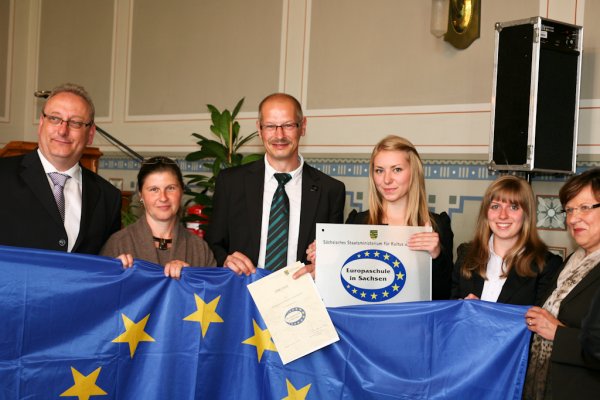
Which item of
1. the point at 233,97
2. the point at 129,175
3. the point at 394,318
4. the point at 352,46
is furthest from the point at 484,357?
the point at 129,175

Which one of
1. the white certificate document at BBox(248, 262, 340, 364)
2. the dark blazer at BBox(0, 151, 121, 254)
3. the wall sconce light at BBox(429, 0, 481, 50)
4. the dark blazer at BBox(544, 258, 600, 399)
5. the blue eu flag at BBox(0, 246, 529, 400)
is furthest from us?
the wall sconce light at BBox(429, 0, 481, 50)

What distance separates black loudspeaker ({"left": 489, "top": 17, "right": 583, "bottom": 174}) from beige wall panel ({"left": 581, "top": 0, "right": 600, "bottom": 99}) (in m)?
0.30

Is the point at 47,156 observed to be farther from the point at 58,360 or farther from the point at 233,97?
the point at 233,97

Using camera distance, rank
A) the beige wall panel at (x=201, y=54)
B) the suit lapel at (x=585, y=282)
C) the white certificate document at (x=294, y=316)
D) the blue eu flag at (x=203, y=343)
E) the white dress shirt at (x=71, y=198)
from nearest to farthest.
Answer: the suit lapel at (x=585, y=282)
the blue eu flag at (x=203, y=343)
the white certificate document at (x=294, y=316)
the white dress shirt at (x=71, y=198)
the beige wall panel at (x=201, y=54)

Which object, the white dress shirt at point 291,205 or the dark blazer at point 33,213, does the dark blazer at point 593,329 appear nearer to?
the white dress shirt at point 291,205

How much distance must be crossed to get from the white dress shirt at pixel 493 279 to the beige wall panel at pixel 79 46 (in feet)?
16.1

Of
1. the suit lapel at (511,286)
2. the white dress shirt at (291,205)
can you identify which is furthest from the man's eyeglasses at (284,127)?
the suit lapel at (511,286)

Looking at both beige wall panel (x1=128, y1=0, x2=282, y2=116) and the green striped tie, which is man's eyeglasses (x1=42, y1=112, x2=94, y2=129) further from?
beige wall panel (x1=128, y1=0, x2=282, y2=116)

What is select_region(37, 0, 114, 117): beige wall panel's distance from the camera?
7.18 m

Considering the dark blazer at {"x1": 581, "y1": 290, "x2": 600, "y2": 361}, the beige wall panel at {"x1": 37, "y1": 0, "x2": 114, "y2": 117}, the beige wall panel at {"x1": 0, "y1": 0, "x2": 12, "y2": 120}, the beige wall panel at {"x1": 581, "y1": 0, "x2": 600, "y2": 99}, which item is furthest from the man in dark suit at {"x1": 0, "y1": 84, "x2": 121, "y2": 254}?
the beige wall panel at {"x1": 0, "y1": 0, "x2": 12, "y2": 120}

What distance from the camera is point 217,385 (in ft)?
9.55

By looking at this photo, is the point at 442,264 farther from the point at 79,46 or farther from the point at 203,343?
the point at 79,46

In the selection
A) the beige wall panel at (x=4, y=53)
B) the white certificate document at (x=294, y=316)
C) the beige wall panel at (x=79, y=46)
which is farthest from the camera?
the beige wall panel at (x=4, y=53)

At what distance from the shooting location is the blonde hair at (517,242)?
9.86ft
